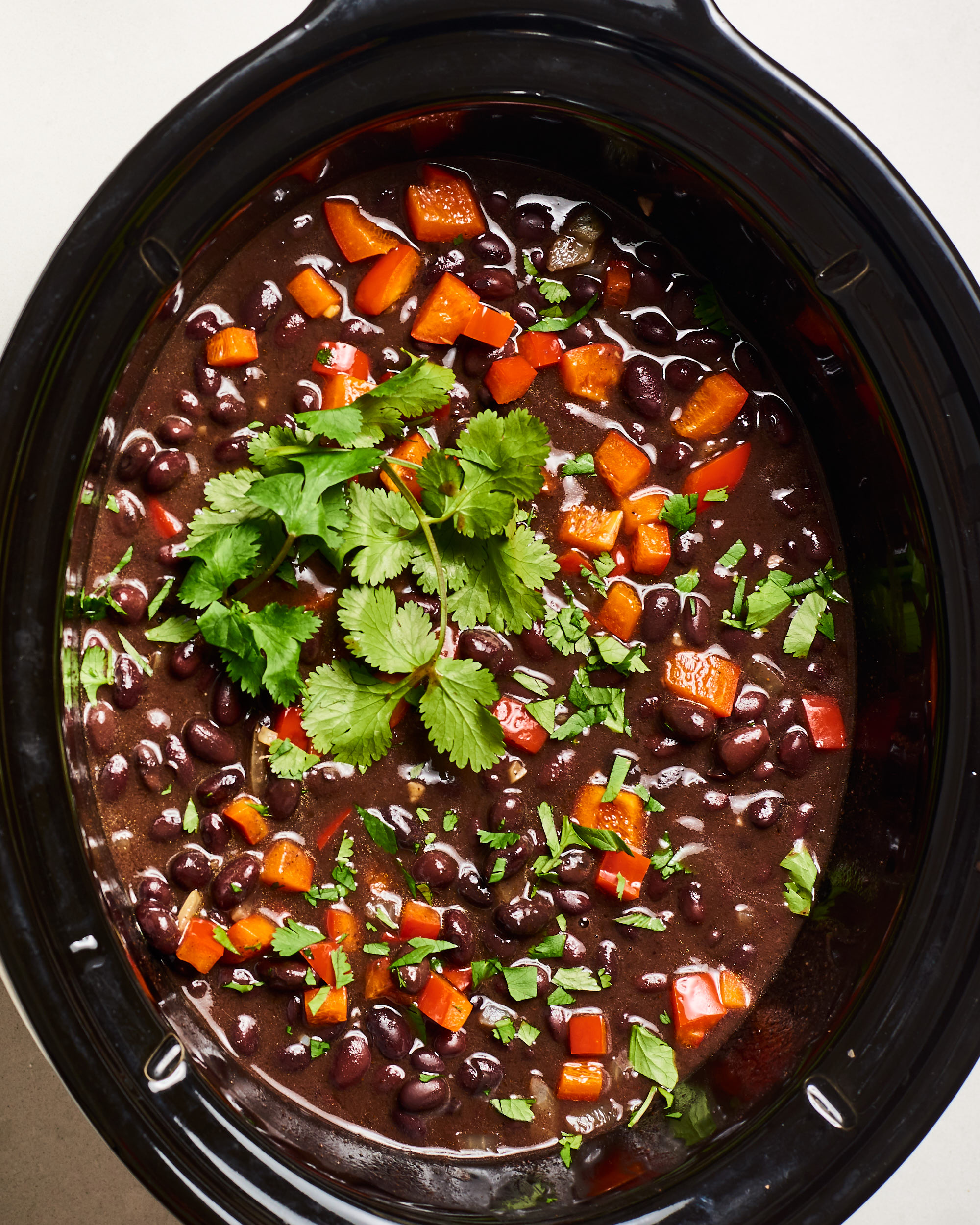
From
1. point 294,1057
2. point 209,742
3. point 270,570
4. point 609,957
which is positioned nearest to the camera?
point 270,570

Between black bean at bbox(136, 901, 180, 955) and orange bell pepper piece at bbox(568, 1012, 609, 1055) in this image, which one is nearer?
black bean at bbox(136, 901, 180, 955)

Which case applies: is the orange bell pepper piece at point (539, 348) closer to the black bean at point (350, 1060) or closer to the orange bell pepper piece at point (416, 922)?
the orange bell pepper piece at point (416, 922)

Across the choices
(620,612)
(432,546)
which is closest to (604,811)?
(620,612)

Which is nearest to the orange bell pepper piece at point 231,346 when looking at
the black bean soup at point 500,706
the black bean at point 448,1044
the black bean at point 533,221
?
the black bean soup at point 500,706

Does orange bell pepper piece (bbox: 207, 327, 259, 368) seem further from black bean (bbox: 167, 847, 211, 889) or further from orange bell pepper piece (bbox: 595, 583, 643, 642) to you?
black bean (bbox: 167, 847, 211, 889)

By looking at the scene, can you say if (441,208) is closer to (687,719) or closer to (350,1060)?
(687,719)

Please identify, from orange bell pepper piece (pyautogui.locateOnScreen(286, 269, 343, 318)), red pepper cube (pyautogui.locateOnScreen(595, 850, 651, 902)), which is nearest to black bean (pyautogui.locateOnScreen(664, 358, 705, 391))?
orange bell pepper piece (pyautogui.locateOnScreen(286, 269, 343, 318))
